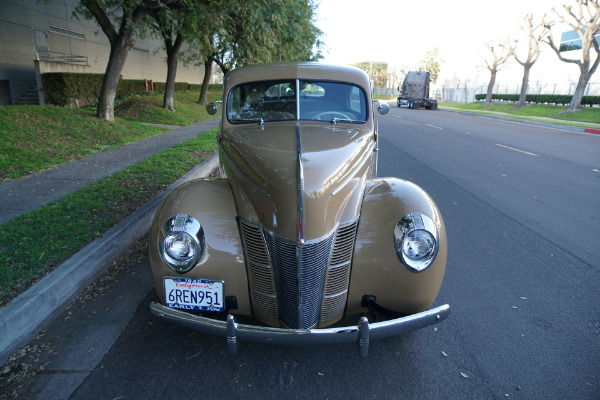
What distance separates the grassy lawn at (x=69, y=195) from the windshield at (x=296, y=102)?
1.96 meters

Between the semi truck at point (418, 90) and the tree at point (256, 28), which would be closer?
the tree at point (256, 28)

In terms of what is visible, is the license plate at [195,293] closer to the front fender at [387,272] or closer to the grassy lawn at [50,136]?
the front fender at [387,272]

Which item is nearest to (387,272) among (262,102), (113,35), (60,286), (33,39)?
(262,102)

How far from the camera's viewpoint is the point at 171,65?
60.0 ft

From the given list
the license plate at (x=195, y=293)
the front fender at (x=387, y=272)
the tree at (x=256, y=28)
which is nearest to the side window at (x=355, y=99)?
the front fender at (x=387, y=272)

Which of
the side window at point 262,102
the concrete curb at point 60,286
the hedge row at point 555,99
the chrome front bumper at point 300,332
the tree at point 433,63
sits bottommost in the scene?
the concrete curb at point 60,286

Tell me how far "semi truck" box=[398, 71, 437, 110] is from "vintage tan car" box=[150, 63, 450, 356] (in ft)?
129

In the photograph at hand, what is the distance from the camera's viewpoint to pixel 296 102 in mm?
3746

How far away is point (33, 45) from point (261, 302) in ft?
69.1

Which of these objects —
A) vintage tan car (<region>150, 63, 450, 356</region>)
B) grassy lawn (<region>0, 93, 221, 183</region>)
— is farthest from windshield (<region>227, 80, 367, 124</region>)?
grassy lawn (<region>0, 93, 221, 183</region>)

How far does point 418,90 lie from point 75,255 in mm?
39996

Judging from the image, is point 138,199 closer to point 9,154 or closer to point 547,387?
point 9,154

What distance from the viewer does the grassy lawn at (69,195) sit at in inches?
134

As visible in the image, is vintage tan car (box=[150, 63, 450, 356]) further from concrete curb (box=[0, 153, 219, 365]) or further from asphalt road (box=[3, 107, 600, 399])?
concrete curb (box=[0, 153, 219, 365])
